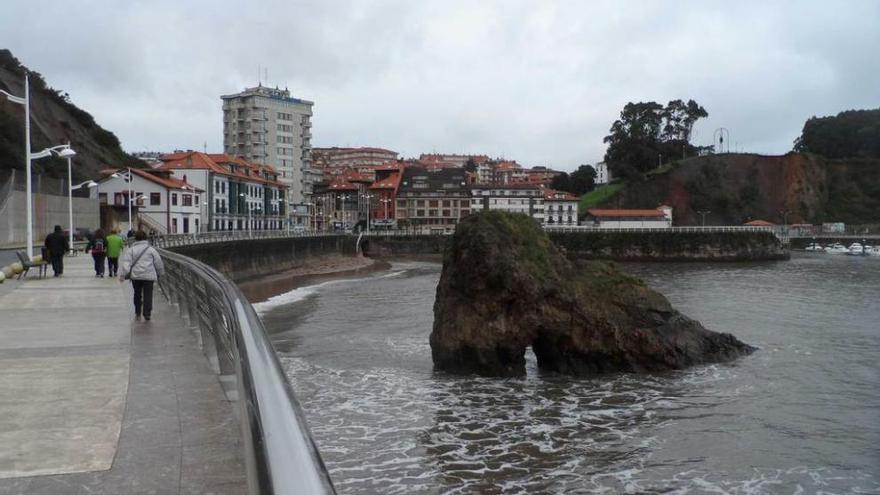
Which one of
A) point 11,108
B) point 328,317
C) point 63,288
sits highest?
point 11,108

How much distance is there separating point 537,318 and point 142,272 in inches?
319

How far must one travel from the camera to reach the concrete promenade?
369cm

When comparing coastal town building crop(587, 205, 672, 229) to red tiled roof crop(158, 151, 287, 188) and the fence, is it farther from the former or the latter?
the fence

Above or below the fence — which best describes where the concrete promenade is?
below

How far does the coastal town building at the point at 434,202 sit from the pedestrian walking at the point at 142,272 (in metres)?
97.4

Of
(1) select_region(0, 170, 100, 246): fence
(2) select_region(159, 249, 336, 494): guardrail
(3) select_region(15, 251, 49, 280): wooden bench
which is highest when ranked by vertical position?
(1) select_region(0, 170, 100, 246): fence

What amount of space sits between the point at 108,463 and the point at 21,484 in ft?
1.42

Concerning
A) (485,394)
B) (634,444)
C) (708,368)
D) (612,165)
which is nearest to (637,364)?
(708,368)

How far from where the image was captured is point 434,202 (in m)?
111

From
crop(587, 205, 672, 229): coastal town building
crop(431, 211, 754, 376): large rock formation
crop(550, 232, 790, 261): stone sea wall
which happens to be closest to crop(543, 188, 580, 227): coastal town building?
crop(587, 205, 672, 229): coastal town building

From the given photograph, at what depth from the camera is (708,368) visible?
15.8 meters

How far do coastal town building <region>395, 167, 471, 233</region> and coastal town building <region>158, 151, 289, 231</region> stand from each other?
22.4 m

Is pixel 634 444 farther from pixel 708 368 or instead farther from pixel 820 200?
pixel 820 200

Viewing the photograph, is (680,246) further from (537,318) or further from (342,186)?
(537,318)
